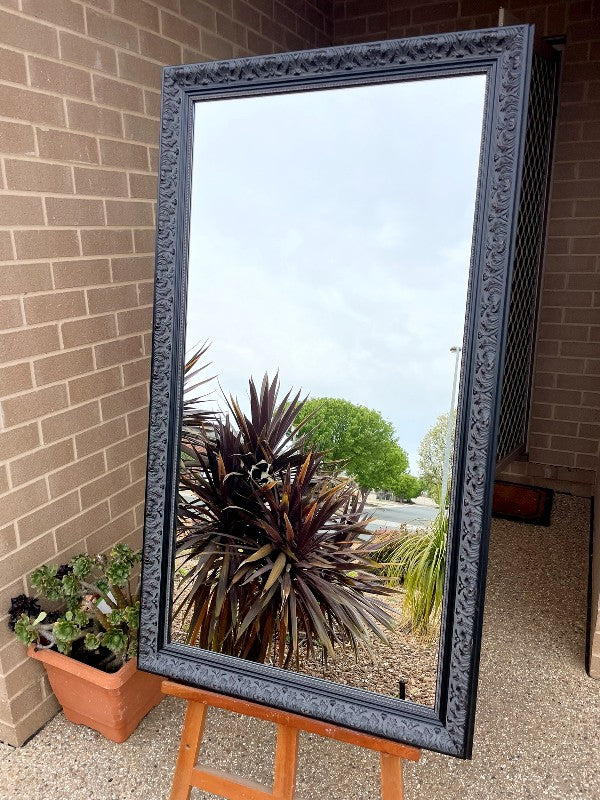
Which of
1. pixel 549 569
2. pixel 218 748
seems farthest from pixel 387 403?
pixel 549 569

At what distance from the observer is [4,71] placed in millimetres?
1658

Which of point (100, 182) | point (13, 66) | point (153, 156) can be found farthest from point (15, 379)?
point (153, 156)

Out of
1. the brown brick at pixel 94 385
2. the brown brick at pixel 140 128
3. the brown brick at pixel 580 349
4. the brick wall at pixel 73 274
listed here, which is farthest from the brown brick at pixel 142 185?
the brown brick at pixel 580 349

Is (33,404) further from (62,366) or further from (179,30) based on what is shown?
(179,30)

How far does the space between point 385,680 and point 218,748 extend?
83cm

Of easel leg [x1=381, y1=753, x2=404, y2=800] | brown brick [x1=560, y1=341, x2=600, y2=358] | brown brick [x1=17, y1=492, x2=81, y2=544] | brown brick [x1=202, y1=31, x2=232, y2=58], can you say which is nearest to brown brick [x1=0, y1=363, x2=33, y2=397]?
brown brick [x1=17, y1=492, x2=81, y2=544]

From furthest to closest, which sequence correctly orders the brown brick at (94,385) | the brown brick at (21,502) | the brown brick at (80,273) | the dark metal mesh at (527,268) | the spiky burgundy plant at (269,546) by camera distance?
the dark metal mesh at (527,268)
the brown brick at (94,385)
the brown brick at (80,273)
the brown brick at (21,502)
the spiky burgundy plant at (269,546)

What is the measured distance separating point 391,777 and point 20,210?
1744 mm

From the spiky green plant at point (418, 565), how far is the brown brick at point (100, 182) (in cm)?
140

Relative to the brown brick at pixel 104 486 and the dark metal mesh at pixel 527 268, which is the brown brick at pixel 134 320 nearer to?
the brown brick at pixel 104 486

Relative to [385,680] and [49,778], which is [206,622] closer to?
[385,680]

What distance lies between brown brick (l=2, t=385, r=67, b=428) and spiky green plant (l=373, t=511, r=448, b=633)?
109 centimetres

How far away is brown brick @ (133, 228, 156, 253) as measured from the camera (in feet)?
7.24

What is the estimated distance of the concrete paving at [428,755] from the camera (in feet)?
5.98
